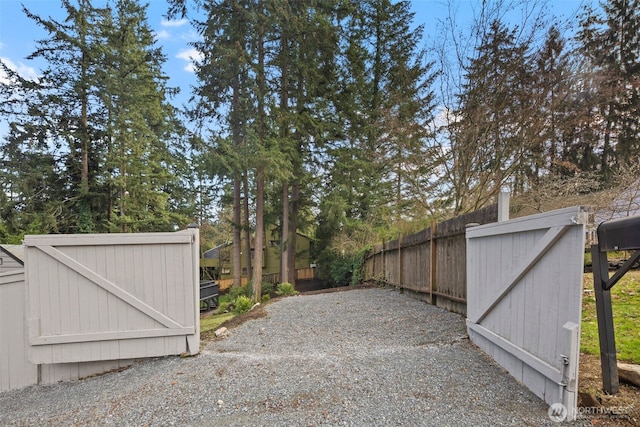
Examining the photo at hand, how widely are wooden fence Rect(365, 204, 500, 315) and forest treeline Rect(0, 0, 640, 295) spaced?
1645mm

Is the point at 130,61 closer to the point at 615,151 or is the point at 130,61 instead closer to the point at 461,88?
the point at 461,88

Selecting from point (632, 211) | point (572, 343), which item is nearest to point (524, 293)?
point (572, 343)

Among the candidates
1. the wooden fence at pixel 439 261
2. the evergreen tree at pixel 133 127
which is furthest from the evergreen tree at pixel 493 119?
the evergreen tree at pixel 133 127

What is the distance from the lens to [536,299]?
238 cm

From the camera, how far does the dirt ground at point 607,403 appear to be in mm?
1933

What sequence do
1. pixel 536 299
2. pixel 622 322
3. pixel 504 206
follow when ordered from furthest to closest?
pixel 622 322, pixel 504 206, pixel 536 299

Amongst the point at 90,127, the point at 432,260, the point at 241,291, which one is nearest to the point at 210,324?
the point at 432,260

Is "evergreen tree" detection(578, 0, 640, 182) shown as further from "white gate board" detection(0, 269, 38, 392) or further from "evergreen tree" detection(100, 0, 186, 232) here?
"evergreen tree" detection(100, 0, 186, 232)

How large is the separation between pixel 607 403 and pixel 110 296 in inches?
174

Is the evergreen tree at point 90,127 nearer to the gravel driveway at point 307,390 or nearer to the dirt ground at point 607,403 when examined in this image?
the gravel driveway at point 307,390

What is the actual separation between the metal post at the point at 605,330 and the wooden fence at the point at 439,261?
122cm

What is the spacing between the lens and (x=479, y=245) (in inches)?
137

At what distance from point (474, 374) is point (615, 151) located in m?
11.3

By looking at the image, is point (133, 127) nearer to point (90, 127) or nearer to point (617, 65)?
point (90, 127)
